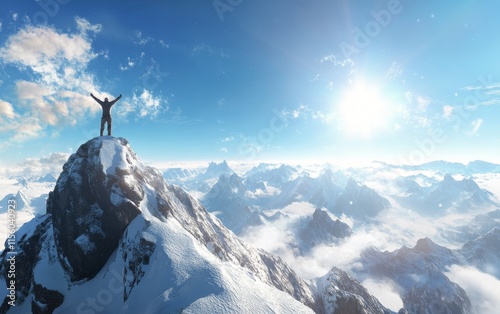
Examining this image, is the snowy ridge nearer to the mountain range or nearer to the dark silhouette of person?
the mountain range

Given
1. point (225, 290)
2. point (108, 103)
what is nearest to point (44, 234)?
point (108, 103)

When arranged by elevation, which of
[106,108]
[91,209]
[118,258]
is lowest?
[118,258]

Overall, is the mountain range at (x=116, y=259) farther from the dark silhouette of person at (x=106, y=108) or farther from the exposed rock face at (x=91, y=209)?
the dark silhouette of person at (x=106, y=108)

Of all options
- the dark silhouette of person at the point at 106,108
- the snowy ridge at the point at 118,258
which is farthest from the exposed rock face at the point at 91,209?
the dark silhouette of person at the point at 106,108

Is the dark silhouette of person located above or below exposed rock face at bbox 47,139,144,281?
above

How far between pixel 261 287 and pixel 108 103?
2963cm

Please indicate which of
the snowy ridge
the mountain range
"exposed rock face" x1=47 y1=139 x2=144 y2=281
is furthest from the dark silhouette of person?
"exposed rock face" x1=47 y1=139 x2=144 y2=281

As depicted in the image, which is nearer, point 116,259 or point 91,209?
point 116,259

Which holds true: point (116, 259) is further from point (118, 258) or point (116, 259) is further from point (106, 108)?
point (106, 108)

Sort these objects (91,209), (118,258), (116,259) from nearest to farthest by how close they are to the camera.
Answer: (118,258)
(116,259)
(91,209)

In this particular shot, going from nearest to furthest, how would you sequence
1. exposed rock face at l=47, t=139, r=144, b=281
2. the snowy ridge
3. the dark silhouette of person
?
the snowy ridge < exposed rock face at l=47, t=139, r=144, b=281 < the dark silhouette of person

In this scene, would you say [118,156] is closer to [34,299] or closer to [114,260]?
[114,260]

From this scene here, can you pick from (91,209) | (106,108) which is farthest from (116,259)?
(106,108)

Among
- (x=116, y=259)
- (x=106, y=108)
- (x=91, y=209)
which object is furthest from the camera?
(x=106, y=108)
